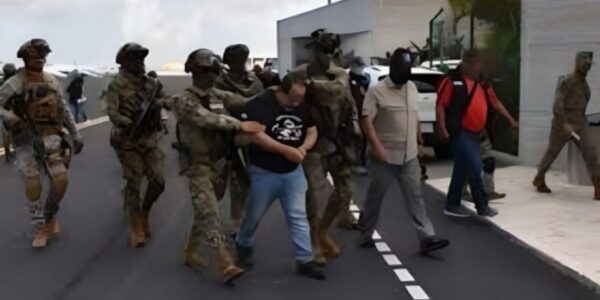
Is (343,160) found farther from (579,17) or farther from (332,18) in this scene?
(332,18)

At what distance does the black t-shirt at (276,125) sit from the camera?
629cm

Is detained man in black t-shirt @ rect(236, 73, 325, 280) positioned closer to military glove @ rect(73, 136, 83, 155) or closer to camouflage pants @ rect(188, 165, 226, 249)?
camouflage pants @ rect(188, 165, 226, 249)

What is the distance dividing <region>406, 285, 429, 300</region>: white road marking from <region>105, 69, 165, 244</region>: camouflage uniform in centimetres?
270

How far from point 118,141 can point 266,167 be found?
1.85 meters

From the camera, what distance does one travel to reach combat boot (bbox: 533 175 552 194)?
10.6m

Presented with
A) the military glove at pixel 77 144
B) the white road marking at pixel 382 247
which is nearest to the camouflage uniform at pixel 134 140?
the military glove at pixel 77 144

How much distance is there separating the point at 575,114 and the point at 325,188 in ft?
14.5

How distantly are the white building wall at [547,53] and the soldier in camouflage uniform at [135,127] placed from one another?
22.6 feet

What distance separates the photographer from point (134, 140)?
7605 mm

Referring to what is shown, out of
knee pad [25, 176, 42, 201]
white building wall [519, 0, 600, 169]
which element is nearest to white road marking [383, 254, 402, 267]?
knee pad [25, 176, 42, 201]

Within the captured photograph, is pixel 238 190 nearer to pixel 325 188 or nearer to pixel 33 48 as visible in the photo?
pixel 325 188

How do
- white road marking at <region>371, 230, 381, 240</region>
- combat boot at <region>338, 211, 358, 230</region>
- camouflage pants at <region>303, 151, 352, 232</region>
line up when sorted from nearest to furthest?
camouflage pants at <region>303, 151, 352, 232</region> → white road marking at <region>371, 230, 381, 240</region> → combat boot at <region>338, 211, 358, 230</region>

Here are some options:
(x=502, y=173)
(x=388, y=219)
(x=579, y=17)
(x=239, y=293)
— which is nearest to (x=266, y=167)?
(x=239, y=293)

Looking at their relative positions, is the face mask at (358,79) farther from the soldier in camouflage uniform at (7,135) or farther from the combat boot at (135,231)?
the soldier in camouflage uniform at (7,135)
